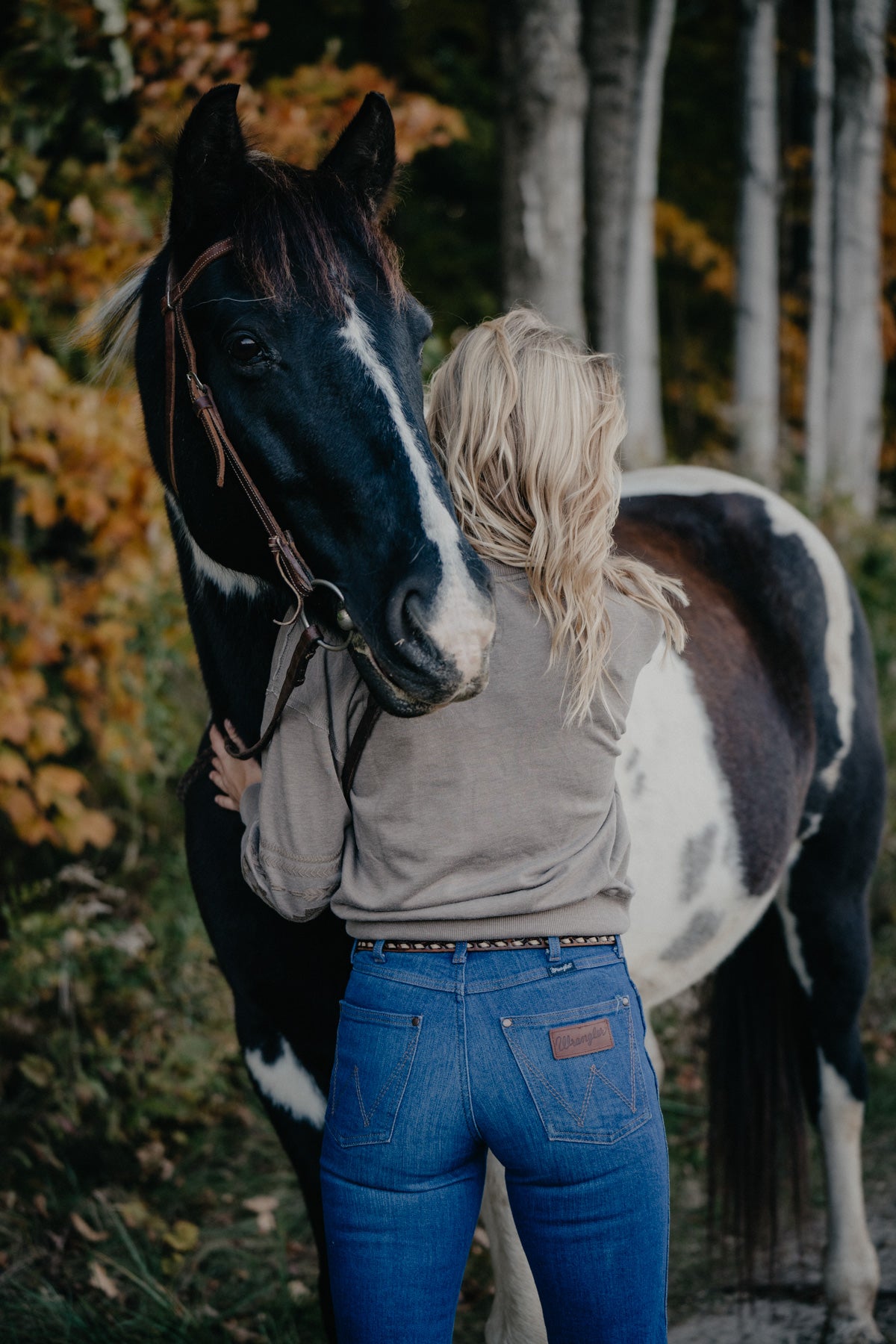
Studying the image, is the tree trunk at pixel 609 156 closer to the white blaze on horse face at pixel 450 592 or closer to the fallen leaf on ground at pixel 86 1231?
the fallen leaf on ground at pixel 86 1231

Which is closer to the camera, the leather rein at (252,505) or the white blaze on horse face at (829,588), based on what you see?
the leather rein at (252,505)

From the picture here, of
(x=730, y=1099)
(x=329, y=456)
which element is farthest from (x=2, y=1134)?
(x=329, y=456)

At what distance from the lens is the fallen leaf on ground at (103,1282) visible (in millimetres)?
2607

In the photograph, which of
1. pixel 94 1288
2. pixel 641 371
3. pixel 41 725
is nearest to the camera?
pixel 94 1288

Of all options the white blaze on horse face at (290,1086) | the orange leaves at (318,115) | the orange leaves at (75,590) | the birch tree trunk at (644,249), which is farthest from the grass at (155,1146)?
the birch tree trunk at (644,249)

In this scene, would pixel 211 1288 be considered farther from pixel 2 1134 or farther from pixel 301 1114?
pixel 301 1114

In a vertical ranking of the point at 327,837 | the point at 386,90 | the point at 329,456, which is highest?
the point at 386,90

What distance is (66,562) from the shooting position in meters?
4.55

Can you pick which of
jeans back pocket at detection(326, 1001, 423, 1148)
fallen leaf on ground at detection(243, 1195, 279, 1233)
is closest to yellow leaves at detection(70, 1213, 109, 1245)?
fallen leaf on ground at detection(243, 1195, 279, 1233)

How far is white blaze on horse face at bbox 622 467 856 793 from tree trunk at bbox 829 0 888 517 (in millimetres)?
5096

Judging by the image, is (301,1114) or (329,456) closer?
(329,456)

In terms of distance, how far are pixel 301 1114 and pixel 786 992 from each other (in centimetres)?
161

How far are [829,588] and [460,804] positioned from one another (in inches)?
75.6

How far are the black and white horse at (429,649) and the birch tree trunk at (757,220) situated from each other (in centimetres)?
444
